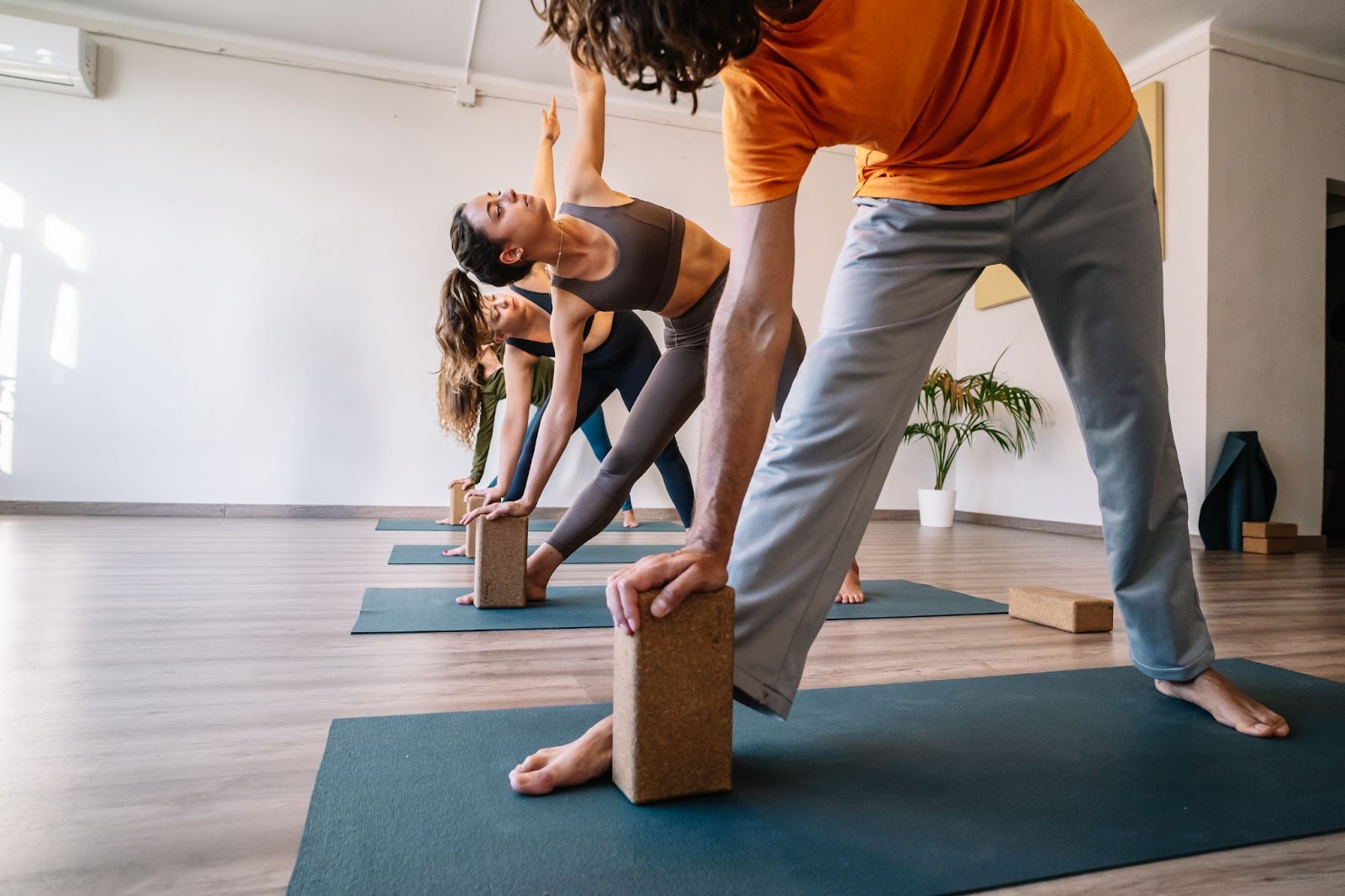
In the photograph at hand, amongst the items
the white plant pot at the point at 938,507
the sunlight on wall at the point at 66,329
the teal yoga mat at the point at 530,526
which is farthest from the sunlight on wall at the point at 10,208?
the white plant pot at the point at 938,507

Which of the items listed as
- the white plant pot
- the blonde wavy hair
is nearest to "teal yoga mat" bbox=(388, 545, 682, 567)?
the blonde wavy hair

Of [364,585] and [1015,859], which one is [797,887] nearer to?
[1015,859]

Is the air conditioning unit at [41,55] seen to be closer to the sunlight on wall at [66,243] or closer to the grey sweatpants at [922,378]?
the sunlight on wall at [66,243]

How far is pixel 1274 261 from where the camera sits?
15.3 feet

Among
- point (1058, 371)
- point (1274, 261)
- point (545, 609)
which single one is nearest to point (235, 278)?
point (545, 609)

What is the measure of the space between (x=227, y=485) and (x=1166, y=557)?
5041 millimetres

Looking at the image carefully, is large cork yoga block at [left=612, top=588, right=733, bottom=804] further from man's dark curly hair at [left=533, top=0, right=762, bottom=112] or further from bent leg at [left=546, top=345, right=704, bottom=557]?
bent leg at [left=546, top=345, right=704, bottom=557]

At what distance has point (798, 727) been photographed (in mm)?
1202

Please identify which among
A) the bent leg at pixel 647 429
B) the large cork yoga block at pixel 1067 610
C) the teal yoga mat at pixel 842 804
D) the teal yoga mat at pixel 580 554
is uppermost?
the bent leg at pixel 647 429

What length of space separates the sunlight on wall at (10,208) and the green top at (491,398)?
2.81 metres

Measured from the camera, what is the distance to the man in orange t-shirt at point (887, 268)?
913mm

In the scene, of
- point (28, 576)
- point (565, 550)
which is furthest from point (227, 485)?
point (565, 550)

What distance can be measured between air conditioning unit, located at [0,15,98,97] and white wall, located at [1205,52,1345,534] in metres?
6.15

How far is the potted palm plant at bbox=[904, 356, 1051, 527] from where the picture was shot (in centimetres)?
539
